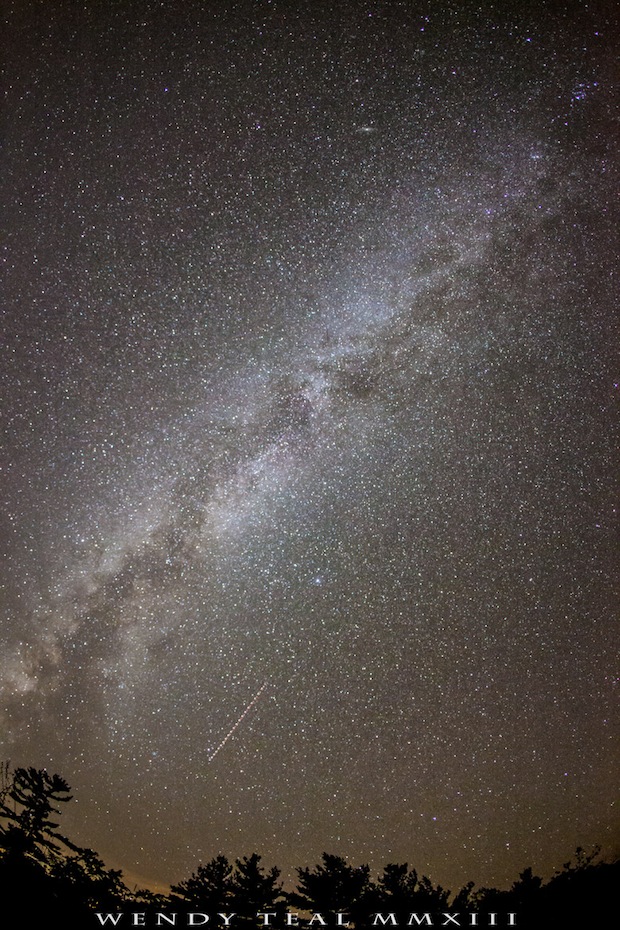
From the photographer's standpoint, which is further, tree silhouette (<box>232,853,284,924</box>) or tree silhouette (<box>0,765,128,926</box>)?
tree silhouette (<box>232,853,284,924</box>)

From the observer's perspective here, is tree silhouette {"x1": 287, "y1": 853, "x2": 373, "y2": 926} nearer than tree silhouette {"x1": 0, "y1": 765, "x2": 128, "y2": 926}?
No

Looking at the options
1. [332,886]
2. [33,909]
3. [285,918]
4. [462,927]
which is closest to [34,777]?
[33,909]

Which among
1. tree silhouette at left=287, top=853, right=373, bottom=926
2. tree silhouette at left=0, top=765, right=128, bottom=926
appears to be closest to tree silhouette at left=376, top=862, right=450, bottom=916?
tree silhouette at left=287, top=853, right=373, bottom=926

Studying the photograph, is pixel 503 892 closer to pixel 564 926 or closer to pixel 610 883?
pixel 610 883

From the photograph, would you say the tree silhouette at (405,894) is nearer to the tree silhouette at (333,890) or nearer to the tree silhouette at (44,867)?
the tree silhouette at (333,890)

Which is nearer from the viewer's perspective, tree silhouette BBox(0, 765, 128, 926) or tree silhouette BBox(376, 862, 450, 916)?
tree silhouette BBox(0, 765, 128, 926)

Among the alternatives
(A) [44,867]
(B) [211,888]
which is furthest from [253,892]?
(A) [44,867]

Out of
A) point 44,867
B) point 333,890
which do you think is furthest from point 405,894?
point 44,867

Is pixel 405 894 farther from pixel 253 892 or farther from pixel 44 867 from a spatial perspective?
pixel 44 867

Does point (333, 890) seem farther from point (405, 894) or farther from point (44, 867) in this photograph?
point (44, 867)

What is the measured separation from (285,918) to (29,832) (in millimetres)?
8538

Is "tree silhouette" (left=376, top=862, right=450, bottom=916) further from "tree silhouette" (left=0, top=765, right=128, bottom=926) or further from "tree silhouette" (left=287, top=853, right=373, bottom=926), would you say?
"tree silhouette" (left=0, top=765, right=128, bottom=926)

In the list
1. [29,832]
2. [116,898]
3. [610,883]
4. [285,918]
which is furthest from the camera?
[610,883]

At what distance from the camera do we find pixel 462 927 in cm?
1500
